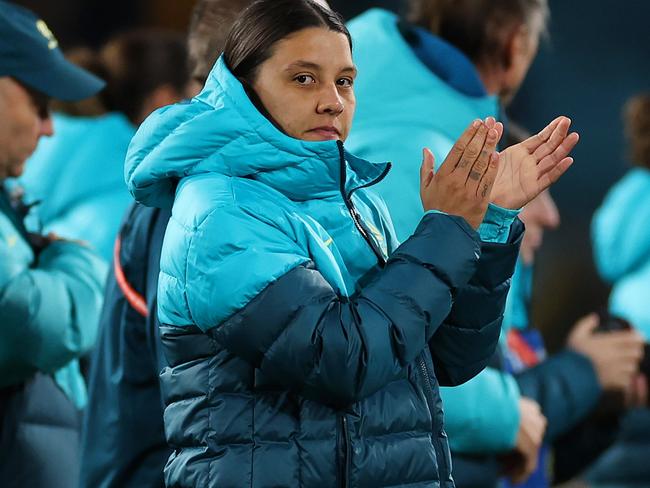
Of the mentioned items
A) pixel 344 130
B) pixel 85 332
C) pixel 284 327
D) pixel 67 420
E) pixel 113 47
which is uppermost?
pixel 344 130

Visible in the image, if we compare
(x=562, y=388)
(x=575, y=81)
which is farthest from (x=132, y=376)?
(x=575, y=81)

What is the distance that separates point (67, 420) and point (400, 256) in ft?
4.24

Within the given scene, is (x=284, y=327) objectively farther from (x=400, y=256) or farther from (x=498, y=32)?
(x=498, y=32)

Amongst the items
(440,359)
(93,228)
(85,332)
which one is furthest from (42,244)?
(440,359)

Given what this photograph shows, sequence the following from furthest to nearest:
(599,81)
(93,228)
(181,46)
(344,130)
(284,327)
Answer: (599,81), (181,46), (93,228), (344,130), (284,327)

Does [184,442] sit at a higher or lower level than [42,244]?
higher

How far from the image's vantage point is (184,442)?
6.26 feet

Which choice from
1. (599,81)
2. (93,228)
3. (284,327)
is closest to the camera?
(284,327)

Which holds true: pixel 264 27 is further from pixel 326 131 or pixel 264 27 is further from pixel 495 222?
pixel 495 222

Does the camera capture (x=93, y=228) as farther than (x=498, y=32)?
Yes

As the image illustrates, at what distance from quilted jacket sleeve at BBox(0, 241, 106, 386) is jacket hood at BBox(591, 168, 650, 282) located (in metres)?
2.93

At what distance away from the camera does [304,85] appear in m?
2.01

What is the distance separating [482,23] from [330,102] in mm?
1137

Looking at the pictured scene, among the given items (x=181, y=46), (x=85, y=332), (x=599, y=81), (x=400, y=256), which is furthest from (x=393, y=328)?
(x=599, y=81)
